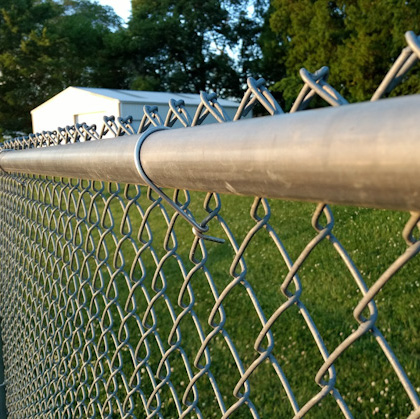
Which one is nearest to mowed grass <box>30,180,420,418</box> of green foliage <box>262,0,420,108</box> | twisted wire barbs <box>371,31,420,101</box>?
twisted wire barbs <box>371,31,420,101</box>

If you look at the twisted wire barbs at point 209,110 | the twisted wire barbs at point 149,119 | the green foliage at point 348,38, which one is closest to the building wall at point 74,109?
the green foliage at point 348,38

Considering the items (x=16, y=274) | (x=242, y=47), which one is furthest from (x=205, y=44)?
(x=16, y=274)

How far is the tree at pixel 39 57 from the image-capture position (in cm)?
3072

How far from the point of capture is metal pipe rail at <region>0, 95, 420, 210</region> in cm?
49

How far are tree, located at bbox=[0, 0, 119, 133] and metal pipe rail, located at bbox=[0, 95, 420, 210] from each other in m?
30.7

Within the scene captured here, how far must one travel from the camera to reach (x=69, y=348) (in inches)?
80.9

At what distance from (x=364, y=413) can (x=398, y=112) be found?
105 inches

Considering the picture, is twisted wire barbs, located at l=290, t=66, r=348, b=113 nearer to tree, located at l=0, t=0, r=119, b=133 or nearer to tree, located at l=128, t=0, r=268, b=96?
tree, located at l=0, t=0, r=119, b=133

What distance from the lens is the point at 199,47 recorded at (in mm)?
37031

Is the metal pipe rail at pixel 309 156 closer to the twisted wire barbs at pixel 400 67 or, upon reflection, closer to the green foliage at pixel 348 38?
the twisted wire barbs at pixel 400 67

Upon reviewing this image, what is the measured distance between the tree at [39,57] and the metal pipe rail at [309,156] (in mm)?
30659

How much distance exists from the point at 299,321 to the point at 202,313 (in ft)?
2.79

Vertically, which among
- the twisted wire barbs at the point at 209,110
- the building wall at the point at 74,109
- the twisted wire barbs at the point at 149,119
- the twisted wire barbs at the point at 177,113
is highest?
the twisted wire barbs at the point at 209,110

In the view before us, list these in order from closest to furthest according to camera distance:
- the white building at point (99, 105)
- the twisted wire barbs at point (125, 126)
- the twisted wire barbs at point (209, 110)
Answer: the twisted wire barbs at point (209, 110) < the twisted wire barbs at point (125, 126) < the white building at point (99, 105)
